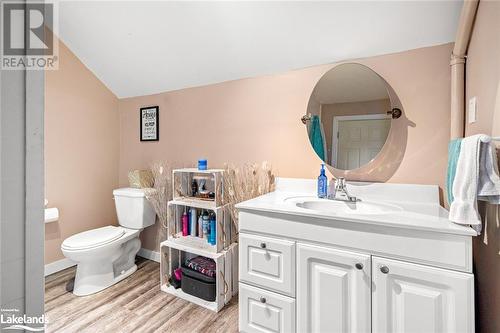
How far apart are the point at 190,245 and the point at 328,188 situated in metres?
1.15

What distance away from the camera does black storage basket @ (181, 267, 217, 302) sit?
72.0 inches

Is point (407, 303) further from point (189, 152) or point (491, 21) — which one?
point (189, 152)

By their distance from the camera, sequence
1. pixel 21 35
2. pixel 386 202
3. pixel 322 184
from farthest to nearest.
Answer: pixel 322 184 < pixel 386 202 < pixel 21 35

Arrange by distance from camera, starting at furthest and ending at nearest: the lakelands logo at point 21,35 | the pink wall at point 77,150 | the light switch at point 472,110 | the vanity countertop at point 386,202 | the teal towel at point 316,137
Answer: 1. the pink wall at point 77,150
2. the teal towel at point 316,137
3. the light switch at point 472,110
4. the vanity countertop at point 386,202
5. the lakelands logo at point 21,35

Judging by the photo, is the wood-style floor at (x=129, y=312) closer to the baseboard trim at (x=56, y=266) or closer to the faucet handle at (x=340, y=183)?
the baseboard trim at (x=56, y=266)

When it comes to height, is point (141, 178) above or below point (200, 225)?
above

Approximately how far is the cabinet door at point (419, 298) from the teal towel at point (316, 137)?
2.69 ft

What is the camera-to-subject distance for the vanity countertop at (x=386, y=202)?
1.06 meters

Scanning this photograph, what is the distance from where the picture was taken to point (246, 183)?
1890mm

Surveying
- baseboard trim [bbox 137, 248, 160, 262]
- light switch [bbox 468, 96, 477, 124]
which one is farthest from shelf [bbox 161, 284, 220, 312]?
light switch [bbox 468, 96, 477, 124]

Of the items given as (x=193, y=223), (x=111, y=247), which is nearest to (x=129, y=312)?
(x=111, y=247)

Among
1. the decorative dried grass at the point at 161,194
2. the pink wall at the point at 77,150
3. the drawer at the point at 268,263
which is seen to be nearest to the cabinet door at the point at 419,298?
the drawer at the point at 268,263

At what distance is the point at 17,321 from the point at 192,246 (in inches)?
56.2

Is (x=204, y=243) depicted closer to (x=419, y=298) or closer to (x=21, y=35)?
(x=419, y=298)
